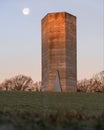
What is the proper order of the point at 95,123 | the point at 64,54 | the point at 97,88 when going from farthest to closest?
the point at 97,88 < the point at 64,54 < the point at 95,123

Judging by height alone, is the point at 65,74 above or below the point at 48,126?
above

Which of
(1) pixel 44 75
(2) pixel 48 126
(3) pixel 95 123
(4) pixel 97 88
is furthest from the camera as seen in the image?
(4) pixel 97 88

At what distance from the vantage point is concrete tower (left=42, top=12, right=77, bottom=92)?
1341 inches

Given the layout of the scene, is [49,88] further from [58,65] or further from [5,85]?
[5,85]

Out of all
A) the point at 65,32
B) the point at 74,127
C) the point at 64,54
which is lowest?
the point at 74,127

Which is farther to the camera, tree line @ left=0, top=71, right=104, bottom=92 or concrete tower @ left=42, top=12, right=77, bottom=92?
tree line @ left=0, top=71, right=104, bottom=92

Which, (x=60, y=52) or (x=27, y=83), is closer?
(x=60, y=52)

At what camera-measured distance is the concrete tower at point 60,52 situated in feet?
112

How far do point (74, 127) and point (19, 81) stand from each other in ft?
216

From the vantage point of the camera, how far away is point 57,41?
3512cm

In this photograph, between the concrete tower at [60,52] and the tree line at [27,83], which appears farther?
the tree line at [27,83]

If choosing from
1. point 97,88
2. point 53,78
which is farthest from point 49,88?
point 97,88

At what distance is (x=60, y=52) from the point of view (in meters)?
34.1

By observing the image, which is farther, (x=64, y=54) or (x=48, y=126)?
(x=64, y=54)
